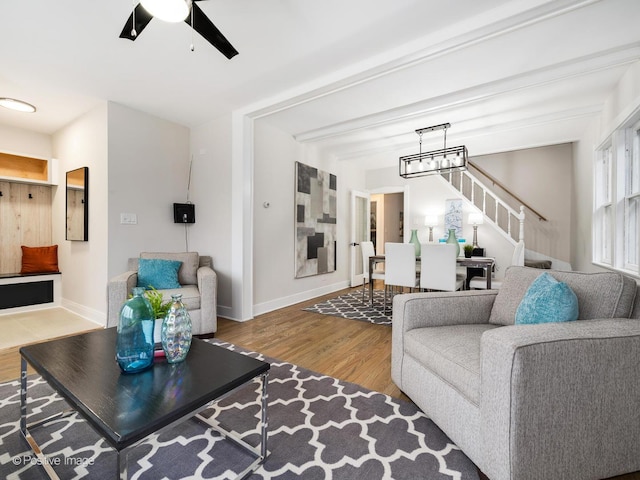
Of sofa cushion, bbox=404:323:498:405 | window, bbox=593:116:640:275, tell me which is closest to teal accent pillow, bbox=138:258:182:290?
sofa cushion, bbox=404:323:498:405

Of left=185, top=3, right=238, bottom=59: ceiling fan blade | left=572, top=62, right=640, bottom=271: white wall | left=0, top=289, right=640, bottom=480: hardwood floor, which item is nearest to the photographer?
left=185, top=3, right=238, bottom=59: ceiling fan blade

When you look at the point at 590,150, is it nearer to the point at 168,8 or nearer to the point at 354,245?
the point at 354,245

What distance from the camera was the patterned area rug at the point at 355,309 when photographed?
381 centimetres

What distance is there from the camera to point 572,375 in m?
1.13

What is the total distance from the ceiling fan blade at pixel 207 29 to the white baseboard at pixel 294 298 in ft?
9.42

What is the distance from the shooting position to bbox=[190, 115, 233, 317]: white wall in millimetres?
3807

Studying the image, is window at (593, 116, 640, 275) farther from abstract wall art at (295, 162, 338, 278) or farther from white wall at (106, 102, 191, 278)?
white wall at (106, 102, 191, 278)

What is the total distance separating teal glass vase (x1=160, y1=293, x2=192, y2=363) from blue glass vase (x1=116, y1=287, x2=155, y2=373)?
6 centimetres

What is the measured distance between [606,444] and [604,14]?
273cm

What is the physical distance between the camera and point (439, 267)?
3.55m

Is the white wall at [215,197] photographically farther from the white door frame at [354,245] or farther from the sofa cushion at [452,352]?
the white door frame at [354,245]

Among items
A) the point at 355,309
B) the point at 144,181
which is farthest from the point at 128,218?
the point at 355,309

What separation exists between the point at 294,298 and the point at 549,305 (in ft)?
11.5

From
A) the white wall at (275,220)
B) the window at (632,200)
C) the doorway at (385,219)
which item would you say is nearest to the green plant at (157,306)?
the white wall at (275,220)
